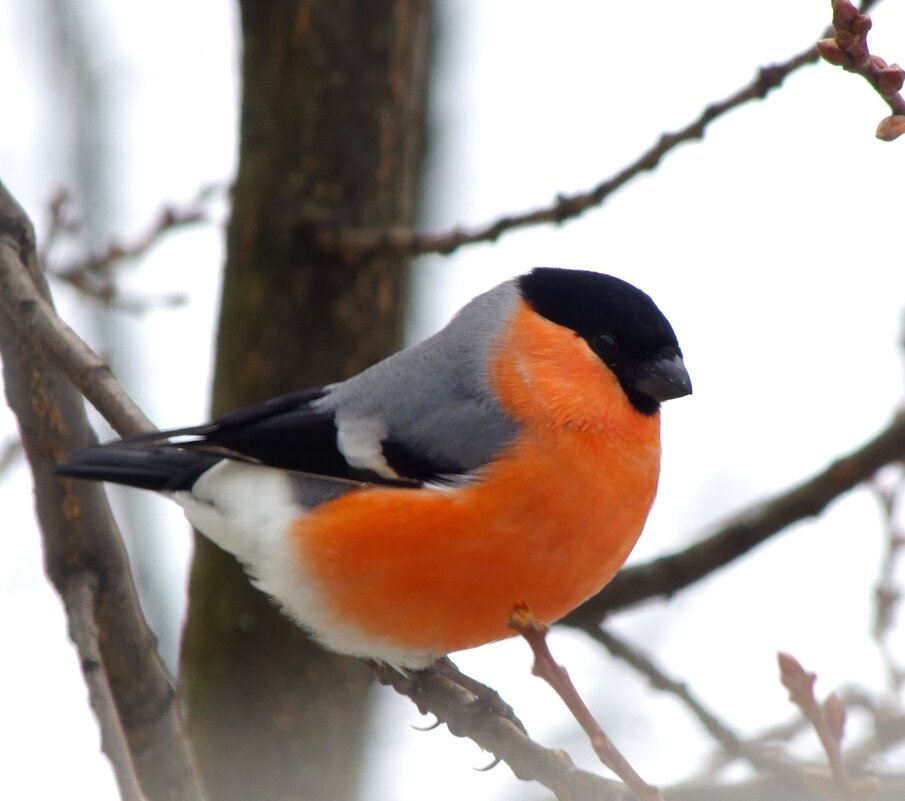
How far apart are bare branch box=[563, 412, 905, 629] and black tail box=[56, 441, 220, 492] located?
59.6 inches

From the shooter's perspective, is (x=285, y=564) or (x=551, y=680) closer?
(x=551, y=680)

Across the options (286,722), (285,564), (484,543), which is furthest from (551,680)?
(286,722)

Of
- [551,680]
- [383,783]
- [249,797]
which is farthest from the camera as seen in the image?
[383,783]

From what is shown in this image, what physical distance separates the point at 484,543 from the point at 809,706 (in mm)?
1533

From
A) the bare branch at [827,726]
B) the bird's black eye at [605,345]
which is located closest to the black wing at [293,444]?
the bird's black eye at [605,345]

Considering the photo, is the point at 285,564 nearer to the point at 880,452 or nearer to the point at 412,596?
the point at 412,596

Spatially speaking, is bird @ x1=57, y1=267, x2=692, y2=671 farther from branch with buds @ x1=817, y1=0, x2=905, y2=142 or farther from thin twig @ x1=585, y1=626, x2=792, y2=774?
branch with buds @ x1=817, y1=0, x2=905, y2=142

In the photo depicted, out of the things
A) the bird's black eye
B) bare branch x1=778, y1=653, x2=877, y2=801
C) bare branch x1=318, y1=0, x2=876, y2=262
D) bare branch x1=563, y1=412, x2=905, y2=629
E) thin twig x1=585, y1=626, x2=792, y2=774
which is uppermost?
bare branch x1=318, y1=0, x2=876, y2=262

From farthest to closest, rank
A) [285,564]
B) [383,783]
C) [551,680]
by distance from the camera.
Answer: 1. [383,783]
2. [285,564]
3. [551,680]

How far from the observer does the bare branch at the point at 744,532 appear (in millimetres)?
4008

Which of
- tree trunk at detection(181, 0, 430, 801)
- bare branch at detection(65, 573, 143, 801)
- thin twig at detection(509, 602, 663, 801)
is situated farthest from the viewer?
tree trunk at detection(181, 0, 430, 801)

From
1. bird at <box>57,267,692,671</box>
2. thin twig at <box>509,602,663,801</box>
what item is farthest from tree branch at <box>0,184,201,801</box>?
thin twig at <box>509,602,663,801</box>

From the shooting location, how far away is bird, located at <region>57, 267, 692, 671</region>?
144 inches

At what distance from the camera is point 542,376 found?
4059 millimetres
